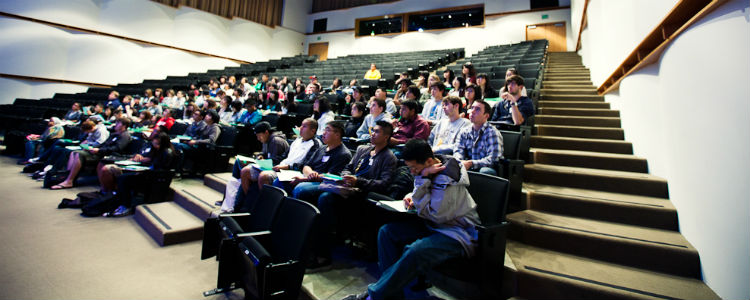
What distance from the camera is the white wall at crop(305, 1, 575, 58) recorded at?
9.77m

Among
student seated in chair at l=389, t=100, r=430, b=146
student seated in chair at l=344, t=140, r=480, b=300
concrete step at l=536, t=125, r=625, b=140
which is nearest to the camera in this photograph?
student seated in chair at l=344, t=140, r=480, b=300

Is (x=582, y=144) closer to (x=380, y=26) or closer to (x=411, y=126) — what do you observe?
(x=411, y=126)

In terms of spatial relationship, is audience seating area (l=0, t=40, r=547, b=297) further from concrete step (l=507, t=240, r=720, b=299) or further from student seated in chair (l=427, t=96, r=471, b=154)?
student seated in chair (l=427, t=96, r=471, b=154)

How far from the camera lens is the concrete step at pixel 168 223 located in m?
2.35

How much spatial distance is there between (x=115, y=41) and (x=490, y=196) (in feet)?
37.0

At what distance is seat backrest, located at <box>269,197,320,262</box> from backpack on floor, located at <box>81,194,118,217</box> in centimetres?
235

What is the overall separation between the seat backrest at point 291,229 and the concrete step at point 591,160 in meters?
2.12

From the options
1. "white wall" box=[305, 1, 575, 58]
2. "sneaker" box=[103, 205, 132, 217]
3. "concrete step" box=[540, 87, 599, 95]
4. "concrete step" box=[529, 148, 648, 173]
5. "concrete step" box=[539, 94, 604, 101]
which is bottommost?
"sneaker" box=[103, 205, 132, 217]

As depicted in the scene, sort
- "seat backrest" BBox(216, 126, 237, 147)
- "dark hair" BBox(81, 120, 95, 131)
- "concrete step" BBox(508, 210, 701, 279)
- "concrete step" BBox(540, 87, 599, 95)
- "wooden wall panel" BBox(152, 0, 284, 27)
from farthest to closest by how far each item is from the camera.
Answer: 1. "wooden wall panel" BBox(152, 0, 284, 27)
2. "dark hair" BBox(81, 120, 95, 131)
3. "concrete step" BBox(540, 87, 599, 95)
4. "seat backrest" BBox(216, 126, 237, 147)
5. "concrete step" BBox(508, 210, 701, 279)

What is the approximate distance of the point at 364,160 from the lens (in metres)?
2.22

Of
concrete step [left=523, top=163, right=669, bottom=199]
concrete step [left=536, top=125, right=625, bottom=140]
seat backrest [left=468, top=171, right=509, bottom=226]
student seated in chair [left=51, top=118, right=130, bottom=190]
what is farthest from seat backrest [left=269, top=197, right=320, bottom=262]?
student seated in chair [left=51, top=118, right=130, bottom=190]

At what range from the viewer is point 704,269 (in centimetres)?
145

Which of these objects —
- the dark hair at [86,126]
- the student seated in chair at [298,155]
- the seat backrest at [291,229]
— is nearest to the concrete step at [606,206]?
the seat backrest at [291,229]

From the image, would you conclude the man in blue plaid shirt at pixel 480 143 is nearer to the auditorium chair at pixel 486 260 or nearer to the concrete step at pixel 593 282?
the auditorium chair at pixel 486 260
